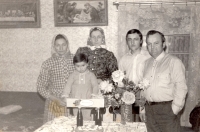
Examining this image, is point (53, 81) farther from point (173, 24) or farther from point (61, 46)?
point (173, 24)

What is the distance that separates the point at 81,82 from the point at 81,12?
2.14m

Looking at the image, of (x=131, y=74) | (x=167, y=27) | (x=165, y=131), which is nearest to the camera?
(x=165, y=131)

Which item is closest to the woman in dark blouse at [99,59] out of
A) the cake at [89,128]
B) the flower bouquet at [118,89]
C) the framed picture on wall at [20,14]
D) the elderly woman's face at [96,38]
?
the elderly woman's face at [96,38]

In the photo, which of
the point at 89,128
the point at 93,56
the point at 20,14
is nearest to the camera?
the point at 89,128

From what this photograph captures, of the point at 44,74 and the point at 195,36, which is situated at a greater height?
the point at 195,36

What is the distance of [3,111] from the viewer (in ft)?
16.2

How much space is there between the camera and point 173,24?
523 centimetres

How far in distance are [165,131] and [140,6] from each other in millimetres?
2588

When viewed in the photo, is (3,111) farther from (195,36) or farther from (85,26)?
(195,36)

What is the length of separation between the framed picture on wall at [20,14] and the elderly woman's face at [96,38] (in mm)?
1884

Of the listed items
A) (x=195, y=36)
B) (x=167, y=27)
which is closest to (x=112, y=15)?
(x=167, y=27)

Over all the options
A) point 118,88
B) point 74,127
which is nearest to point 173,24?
point 118,88

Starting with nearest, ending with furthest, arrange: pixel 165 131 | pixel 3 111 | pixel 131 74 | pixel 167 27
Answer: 1. pixel 165 131
2. pixel 131 74
3. pixel 3 111
4. pixel 167 27

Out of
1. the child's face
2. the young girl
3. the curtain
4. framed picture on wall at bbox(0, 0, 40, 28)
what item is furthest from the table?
framed picture on wall at bbox(0, 0, 40, 28)
